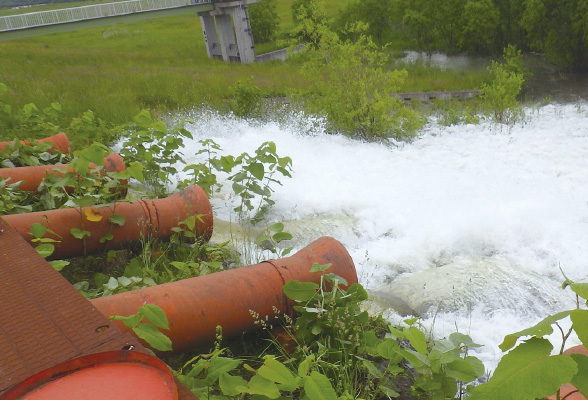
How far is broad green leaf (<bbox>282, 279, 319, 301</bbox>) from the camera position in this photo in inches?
95.6

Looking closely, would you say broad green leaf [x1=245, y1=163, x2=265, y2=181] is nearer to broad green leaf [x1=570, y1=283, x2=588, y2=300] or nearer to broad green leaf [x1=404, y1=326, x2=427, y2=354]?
broad green leaf [x1=404, y1=326, x2=427, y2=354]

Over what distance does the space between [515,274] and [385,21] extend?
22425 millimetres

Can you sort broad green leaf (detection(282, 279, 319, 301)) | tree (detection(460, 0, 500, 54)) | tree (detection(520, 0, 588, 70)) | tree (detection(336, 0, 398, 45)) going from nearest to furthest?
broad green leaf (detection(282, 279, 319, 301)) < tree (detection(520, 0, 588, 70)) < tree (detection(460, 0, 500, 54)) < tree (detection(336, 0, 398, 45))

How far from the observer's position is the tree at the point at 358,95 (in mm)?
9375

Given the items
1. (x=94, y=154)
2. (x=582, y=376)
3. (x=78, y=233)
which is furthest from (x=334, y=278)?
(x=94, y=154)

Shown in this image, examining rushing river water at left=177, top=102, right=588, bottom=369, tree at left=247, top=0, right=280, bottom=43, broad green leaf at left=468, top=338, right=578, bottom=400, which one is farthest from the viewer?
tree at left=247, top=0, right=280, bottom=43

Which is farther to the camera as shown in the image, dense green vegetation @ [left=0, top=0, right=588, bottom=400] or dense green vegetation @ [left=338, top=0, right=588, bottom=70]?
dense green vegetation @ [left=338, top=0, right=588, bottom=70]

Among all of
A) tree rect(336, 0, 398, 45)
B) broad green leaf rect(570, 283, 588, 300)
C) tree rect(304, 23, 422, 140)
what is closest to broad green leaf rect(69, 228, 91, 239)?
broad green leaf rect(570, 283, 588, 300)

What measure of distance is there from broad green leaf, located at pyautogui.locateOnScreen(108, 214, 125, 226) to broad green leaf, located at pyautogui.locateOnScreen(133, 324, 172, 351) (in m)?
1.57

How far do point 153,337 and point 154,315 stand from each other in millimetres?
83

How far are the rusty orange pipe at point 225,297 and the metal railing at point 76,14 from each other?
17.5 m

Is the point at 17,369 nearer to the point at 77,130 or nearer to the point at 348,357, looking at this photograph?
the point at 348,357

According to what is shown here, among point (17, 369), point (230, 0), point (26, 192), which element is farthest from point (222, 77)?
point (17, 369)

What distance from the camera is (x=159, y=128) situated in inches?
186
